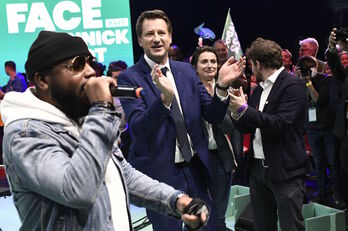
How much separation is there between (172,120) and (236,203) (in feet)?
7.16

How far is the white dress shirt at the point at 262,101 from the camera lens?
345 cm

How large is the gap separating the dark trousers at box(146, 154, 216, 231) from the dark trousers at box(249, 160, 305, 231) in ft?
1.97

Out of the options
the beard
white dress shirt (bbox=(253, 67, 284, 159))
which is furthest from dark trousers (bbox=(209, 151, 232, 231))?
the beard

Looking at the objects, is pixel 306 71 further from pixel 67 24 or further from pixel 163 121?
pixel 67 24

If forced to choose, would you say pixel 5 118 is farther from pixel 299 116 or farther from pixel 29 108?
pixel 299 116

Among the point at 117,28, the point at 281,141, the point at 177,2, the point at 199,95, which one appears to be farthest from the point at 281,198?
the point at 177,2

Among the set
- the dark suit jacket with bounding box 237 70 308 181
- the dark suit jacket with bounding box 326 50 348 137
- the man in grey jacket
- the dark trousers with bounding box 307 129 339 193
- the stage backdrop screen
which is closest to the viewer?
the man in grey jacket

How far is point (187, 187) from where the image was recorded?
9.53 feet

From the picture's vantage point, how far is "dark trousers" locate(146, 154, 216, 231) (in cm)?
288

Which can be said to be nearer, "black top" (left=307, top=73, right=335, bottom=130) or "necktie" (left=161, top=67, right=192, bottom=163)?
"necktie" (left=161, top=67, right=192, bottom=163)

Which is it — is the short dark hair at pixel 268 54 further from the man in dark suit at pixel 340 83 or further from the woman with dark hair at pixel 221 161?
the man in dark suit at pixel 340 83

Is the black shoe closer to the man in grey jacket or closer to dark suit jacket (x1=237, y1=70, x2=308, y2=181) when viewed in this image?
dark suit jacket (x1=237, y1=70, x2=308, y2=181)

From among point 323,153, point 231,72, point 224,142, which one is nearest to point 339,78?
point 323,153

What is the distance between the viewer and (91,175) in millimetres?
1359
